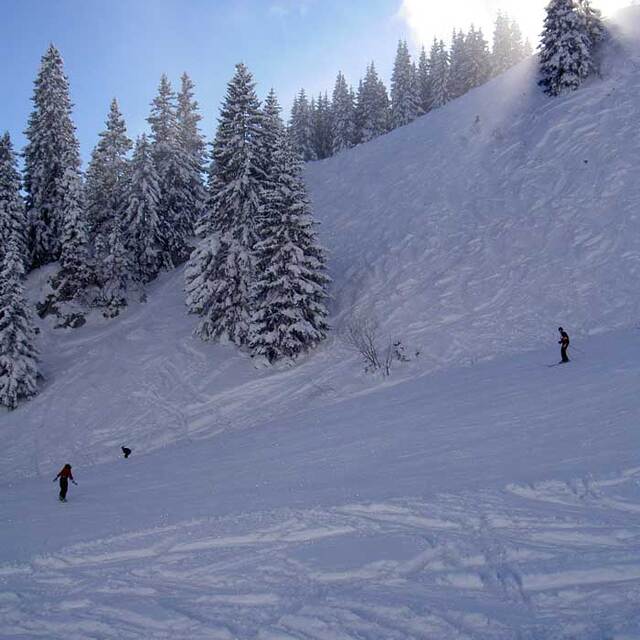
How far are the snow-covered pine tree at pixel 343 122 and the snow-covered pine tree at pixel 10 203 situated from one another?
43.5 metres

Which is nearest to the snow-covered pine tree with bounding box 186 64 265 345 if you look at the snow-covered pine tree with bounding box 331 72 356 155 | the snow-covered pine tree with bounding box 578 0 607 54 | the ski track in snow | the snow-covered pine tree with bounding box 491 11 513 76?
the ski track in snow

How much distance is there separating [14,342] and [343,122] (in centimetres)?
5512

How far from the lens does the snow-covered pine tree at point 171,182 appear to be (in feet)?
131

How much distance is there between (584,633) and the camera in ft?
15.2

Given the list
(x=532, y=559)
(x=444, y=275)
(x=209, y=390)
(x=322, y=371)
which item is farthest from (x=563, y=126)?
(x=532, y=559)

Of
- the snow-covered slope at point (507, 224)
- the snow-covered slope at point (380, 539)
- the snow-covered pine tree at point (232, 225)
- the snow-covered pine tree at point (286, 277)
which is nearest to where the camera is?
the snow-covered slope at point (380, 539)

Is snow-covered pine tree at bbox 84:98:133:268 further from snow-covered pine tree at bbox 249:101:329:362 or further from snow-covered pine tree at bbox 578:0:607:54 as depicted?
snow-covered pine tree at bbox 578:0:607:54

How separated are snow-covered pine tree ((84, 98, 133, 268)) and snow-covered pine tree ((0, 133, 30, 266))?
15.5ft

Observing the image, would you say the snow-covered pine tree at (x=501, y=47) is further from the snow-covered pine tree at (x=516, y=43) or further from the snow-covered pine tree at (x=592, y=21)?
the snow-covered pine tree at (x=592, y=21)

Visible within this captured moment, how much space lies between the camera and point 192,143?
4634cm

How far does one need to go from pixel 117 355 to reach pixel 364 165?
100ft

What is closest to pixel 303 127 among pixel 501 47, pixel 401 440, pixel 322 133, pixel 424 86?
pixel 322 133

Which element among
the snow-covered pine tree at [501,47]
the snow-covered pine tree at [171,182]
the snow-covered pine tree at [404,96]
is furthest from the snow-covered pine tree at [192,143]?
the snow-covered pine tree at [501,47]

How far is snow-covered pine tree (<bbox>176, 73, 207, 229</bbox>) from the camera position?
1638 inches
